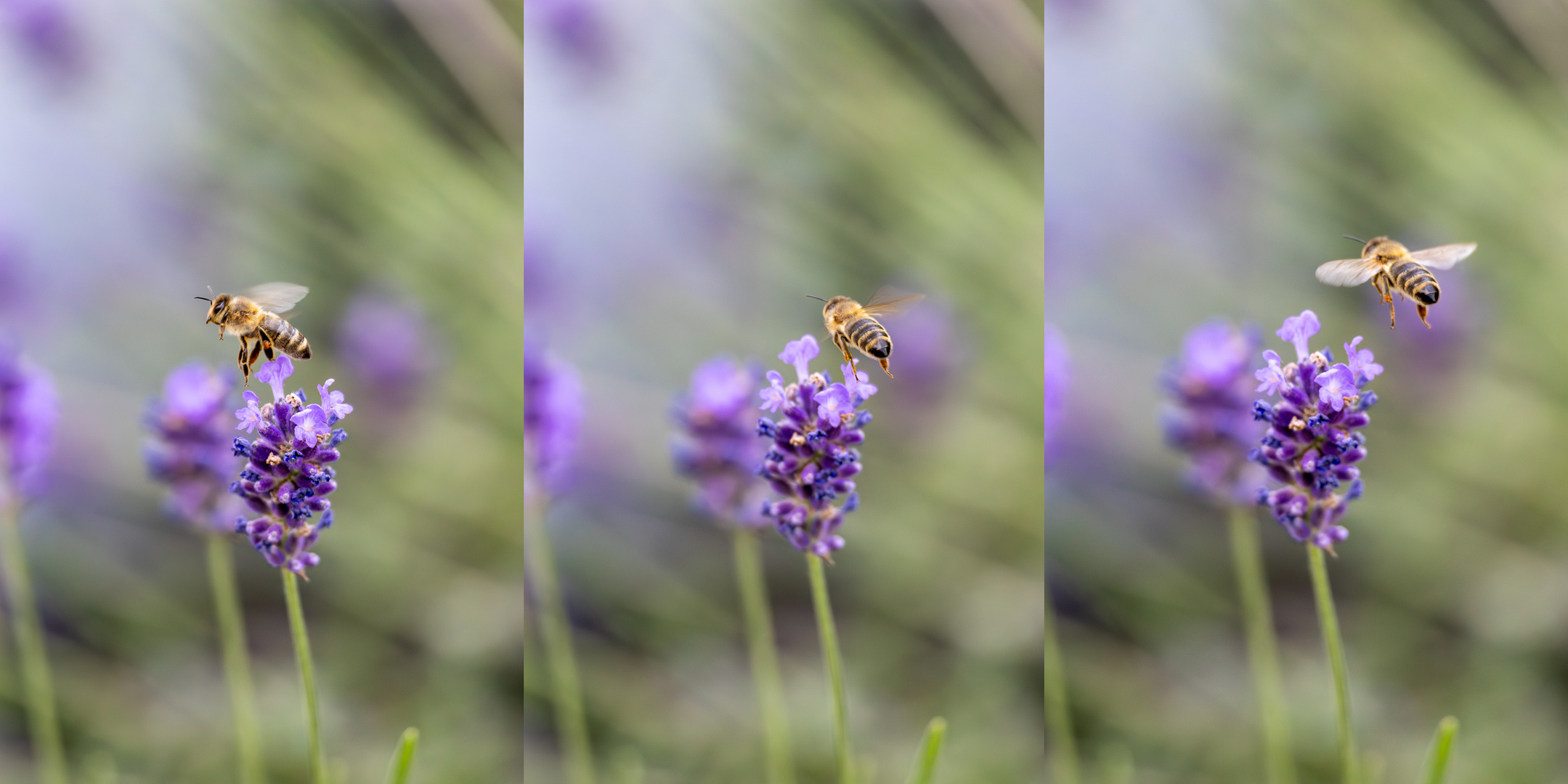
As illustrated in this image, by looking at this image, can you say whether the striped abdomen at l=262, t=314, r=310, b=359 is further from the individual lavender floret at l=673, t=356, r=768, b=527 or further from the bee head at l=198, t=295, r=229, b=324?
the individual lavender floret at l=673, t=356, r=768, b=527

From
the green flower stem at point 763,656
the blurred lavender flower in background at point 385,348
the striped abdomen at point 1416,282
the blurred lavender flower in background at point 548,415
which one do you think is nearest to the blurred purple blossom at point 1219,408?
the striped abdomen at point 1416,282

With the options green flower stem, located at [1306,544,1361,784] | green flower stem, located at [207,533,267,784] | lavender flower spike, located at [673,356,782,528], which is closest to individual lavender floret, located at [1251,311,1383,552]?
green flower stem, located at [1306,544,1361,784]

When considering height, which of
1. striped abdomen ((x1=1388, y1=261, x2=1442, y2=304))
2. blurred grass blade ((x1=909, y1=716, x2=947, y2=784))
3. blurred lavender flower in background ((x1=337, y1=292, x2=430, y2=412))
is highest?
blurred lavender flower in background ((x1=337, y1=292, x2=430, y2=412))

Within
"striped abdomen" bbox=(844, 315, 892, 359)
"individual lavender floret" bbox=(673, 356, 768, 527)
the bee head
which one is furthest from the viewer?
"individual lavender floret" bbox=(673, 356, 768, 527)

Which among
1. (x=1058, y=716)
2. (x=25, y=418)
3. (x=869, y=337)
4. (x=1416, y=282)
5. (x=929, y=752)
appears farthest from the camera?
(x=1058, y=716)

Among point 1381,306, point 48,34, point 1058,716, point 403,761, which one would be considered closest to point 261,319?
point 48,34

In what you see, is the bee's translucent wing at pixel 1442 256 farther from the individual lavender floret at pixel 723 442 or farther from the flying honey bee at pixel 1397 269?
the individual lavender floret at pixel 723 442

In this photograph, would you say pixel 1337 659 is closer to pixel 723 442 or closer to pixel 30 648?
pixel 723 442
